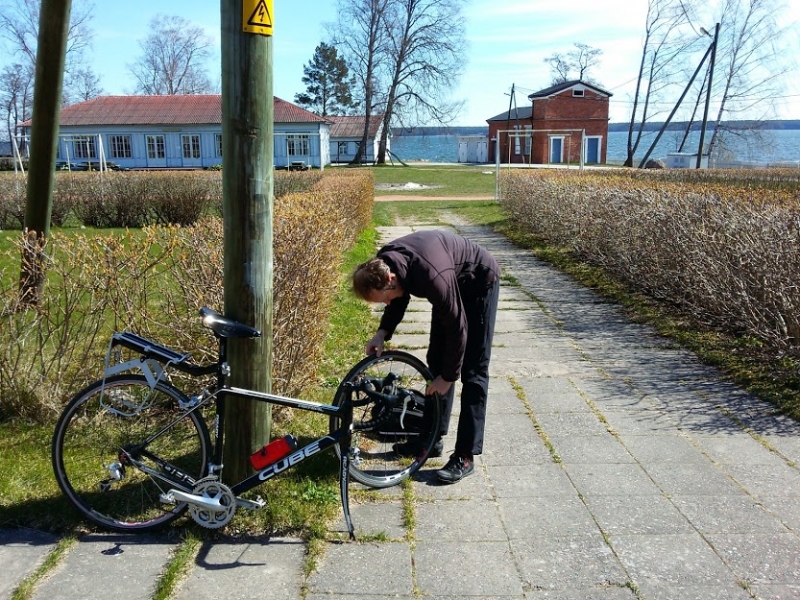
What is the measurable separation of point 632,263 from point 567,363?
10.00ft

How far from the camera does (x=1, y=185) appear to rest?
1641 centimetres

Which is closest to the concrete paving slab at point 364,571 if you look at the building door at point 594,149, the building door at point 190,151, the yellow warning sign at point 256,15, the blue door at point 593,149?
the yellow warning sign at point 256,15

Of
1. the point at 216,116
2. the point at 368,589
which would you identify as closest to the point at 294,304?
the point at 368,589

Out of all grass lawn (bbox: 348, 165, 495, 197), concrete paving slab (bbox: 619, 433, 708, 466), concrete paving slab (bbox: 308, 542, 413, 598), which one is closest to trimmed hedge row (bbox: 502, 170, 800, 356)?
concrete paving slab (bbox: 619, 433, 708, 466)

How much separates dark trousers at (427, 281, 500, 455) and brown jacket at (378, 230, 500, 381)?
4.3 inches

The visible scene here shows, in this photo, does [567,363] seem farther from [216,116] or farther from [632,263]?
[216,116]

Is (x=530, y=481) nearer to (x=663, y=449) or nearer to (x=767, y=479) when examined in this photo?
(x=663, y=449)

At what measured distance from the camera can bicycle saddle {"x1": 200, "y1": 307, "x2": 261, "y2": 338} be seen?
3.10 m

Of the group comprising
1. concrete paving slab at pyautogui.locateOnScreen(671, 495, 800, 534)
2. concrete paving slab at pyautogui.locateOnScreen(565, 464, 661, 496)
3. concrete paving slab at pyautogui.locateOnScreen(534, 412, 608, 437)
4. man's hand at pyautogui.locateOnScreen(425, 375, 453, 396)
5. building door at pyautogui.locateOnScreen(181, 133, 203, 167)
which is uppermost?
building door at pyautogui.locateOnScreen(181, 133, 203, 167)

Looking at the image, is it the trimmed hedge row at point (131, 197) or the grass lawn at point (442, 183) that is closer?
the trimmed hedge row at point (131, 197)

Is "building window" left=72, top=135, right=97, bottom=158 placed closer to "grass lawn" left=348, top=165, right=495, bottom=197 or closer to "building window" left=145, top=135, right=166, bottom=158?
"building window" left=145, top=135, right=166, bottom=158

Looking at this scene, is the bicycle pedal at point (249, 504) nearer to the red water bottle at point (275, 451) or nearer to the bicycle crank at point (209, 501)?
the bicycle crank at point (209, 501)

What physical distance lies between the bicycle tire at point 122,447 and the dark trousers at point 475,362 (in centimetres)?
132

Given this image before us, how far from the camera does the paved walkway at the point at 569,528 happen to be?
2828mm
